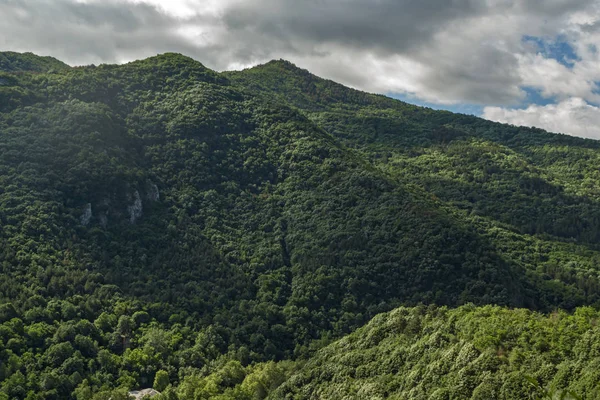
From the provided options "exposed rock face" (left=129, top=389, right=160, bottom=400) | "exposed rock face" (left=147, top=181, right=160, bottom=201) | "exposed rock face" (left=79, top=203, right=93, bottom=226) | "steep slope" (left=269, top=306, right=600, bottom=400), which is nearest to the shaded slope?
"exposed rock face" (left=79, top=203, right=93, bottom=226)

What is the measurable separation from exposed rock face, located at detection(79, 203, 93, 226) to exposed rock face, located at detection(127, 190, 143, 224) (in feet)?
35.1

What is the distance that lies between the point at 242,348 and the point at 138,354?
20.0 meters

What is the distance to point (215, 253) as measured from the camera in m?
144

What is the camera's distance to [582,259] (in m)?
171

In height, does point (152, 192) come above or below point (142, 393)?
above

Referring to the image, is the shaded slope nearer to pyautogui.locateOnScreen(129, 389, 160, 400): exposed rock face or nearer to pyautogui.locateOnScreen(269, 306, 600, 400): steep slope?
pyautogui.locateOnScreen(129, 389, 160, 400): exposed rock face

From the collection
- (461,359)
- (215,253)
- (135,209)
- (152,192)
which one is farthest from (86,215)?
(461,359)

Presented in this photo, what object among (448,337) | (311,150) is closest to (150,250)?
(311,150)

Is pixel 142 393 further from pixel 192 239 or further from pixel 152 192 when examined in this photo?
pixel 152 192

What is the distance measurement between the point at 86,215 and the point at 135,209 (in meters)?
14.4

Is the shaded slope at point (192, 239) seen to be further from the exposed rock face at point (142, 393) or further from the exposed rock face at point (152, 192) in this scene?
the exposed rock face at point (142, 393)

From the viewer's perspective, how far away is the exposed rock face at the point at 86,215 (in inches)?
5428

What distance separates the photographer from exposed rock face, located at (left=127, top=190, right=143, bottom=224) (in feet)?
488

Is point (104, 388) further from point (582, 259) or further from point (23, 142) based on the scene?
point (582, 259)
